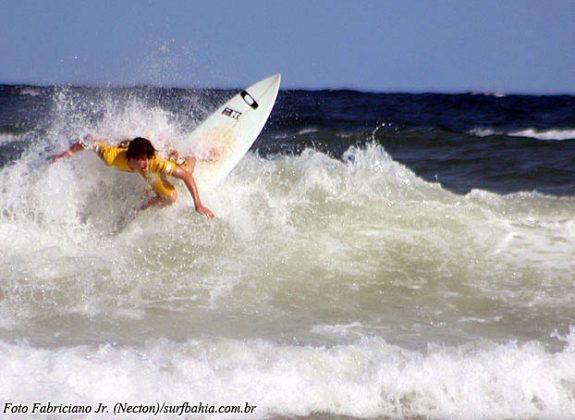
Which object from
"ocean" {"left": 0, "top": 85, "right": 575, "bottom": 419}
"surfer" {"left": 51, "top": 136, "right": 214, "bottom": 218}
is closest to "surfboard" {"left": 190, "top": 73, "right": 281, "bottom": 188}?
"ocean" {"left": 0, "top": 85, "right": 575, "bottom": 419}

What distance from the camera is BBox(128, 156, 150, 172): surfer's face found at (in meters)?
6.42

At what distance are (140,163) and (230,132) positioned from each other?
5.00 feet

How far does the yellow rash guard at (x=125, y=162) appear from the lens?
21.6 ft

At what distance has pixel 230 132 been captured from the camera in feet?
25.6

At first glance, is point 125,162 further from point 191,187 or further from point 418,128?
point 418,128

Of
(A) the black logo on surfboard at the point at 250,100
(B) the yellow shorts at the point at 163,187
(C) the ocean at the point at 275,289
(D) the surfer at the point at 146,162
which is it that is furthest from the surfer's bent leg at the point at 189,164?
(A) the black logo on surfboard at the point at 250,100

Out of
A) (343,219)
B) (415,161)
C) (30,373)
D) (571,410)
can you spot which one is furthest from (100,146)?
(415,161)

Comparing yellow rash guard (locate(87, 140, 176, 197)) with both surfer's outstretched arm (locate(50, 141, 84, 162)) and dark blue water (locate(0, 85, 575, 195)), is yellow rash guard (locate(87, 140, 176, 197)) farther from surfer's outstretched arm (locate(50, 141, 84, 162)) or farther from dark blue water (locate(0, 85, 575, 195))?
dark blue water (locate(0, 85, 575, 195))

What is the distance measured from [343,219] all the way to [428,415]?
3.58 m

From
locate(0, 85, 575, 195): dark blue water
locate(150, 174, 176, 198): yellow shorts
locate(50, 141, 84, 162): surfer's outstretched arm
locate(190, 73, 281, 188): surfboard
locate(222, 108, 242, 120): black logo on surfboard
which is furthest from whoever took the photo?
locate(0, 85, 575, 195): dark blue water

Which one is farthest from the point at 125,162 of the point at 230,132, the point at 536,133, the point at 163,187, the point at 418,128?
the point at 536,133

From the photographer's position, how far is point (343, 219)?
752 cm

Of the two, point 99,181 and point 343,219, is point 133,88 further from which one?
point 343,219

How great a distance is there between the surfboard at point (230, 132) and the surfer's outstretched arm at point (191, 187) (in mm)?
810
